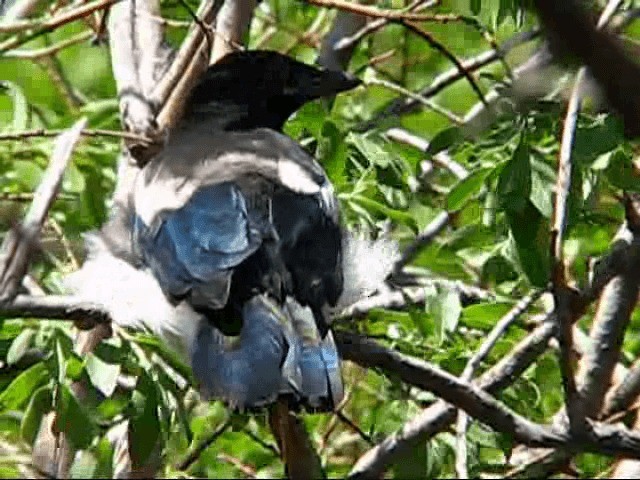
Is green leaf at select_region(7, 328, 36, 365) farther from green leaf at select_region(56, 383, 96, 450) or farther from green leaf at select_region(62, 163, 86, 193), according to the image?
green leaf at select_region(62, 163, 86, 193)

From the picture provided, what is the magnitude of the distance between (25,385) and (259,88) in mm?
1669

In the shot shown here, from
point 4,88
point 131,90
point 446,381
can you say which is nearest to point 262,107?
point 131,90

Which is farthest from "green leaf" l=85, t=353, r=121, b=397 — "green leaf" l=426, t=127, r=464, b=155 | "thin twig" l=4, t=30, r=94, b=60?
"thin twig" l=4, t=30, r=94, b=60

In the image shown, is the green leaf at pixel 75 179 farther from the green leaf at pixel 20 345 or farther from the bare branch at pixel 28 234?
the bare branch at pixel 28 234

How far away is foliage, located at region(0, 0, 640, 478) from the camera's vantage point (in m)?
2.69

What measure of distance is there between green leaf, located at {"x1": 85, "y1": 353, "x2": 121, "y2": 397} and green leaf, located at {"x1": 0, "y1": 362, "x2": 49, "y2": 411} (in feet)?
0.28

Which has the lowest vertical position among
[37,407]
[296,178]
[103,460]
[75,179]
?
[103,460]

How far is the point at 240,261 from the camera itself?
114 inches

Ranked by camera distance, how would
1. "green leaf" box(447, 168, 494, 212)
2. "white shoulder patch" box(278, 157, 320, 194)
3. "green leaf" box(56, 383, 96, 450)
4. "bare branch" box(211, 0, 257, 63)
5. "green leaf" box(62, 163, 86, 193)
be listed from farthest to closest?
"bare branch" box(211, 0, 257, 63), "green leaf" box(62, 163, 86, 193), "white shoulder patch" box(278, 157, 320, 194), "green leaf" box(447, 168, 494, 212), "green leaf" box(56, 383, 96, 450)

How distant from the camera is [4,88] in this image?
3557 mm

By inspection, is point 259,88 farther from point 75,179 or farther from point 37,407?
point 37,407

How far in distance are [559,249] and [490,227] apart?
1.08 m

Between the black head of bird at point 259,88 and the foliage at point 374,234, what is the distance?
216 mm

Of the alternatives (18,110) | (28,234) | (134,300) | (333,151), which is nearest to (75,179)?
(18,110)
